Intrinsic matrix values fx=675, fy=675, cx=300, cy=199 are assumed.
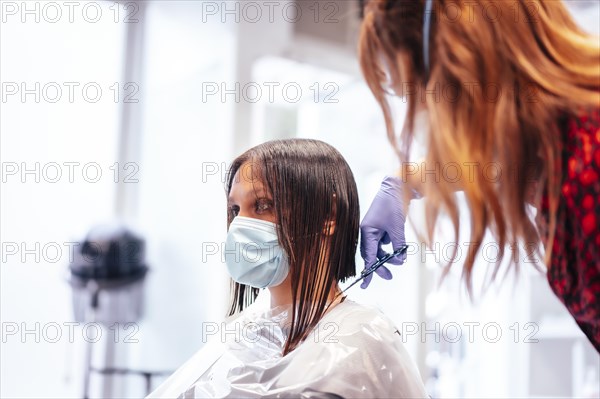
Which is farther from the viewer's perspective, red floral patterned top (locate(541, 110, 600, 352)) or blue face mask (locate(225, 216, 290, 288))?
blue face mask (locate(225, 216, 290, 288))

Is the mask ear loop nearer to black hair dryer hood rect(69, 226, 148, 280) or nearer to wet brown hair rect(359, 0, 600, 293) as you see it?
wet brown hair rect(359, 0, 600, 293)

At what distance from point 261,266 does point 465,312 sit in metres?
3.09

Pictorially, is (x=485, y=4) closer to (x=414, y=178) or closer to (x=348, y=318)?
(x=414, y=178)

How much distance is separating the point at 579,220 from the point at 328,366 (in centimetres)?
63

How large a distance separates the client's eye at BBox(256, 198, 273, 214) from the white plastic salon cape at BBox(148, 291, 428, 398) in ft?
0.88

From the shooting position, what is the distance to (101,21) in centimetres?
343

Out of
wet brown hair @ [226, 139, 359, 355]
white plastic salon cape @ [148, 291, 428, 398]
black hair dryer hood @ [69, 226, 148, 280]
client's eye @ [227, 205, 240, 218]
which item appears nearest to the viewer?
white plastic salon cape @ [148, 291, 428, 398]

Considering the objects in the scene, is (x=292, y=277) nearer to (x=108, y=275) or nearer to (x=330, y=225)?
(x=330, y=225)

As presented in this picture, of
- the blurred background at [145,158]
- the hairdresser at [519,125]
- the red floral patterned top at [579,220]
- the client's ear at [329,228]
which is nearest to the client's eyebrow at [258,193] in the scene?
the client's ear at [329,228]

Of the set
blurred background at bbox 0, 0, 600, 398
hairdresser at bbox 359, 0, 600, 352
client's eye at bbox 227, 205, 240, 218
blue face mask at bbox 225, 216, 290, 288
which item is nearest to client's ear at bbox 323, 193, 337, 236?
blue face mask at bbox 225, 216, 290, 288

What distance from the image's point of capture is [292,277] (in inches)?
66.6

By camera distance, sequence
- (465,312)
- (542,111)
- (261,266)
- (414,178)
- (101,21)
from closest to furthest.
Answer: (542,111) < (414,178) < (261,266) < (101,21) < (465,312)

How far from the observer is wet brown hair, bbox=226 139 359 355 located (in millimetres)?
1667

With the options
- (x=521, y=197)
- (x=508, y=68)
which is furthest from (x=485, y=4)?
(x=521, y=197)
